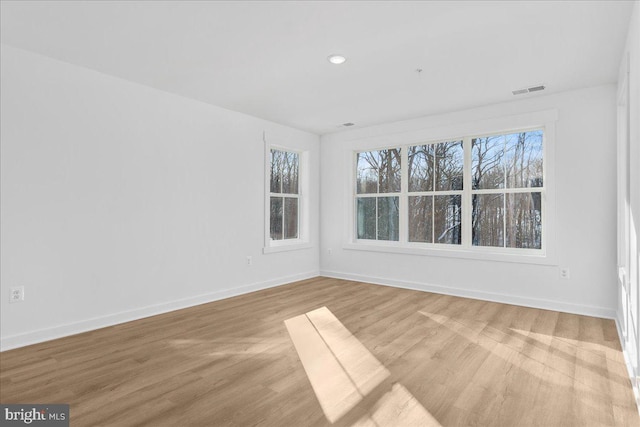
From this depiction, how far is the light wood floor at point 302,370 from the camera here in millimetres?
2014

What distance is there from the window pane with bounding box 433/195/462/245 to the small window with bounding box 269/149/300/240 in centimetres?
225

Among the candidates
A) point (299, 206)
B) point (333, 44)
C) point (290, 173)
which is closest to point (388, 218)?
point (299, 206)

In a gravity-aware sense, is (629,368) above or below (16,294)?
below

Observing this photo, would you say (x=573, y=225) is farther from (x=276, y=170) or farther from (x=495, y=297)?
(x=276, y=170)

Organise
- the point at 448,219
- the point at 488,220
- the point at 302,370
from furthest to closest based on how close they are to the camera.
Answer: the point at 448,219
the point at 488,220
the point at 302,370

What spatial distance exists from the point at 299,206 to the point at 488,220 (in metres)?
2.92

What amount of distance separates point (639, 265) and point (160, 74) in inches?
164

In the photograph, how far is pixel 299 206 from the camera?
613cm

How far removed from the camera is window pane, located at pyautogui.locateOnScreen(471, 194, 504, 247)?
4660mm

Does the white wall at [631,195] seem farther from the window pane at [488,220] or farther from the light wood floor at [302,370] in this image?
the window pane at [488,220]

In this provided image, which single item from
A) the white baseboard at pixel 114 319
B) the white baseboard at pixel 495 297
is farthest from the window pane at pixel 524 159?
the white baseboard at pixel 114 319

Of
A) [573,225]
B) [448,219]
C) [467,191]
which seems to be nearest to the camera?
[573,225]

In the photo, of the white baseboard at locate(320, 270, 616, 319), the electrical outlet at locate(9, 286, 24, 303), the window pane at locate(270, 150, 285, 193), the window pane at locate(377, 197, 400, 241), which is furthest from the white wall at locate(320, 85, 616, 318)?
the electrical outlet at locate(9, 286, 24, 303)

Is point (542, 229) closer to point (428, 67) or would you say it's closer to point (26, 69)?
point (428, 67)
